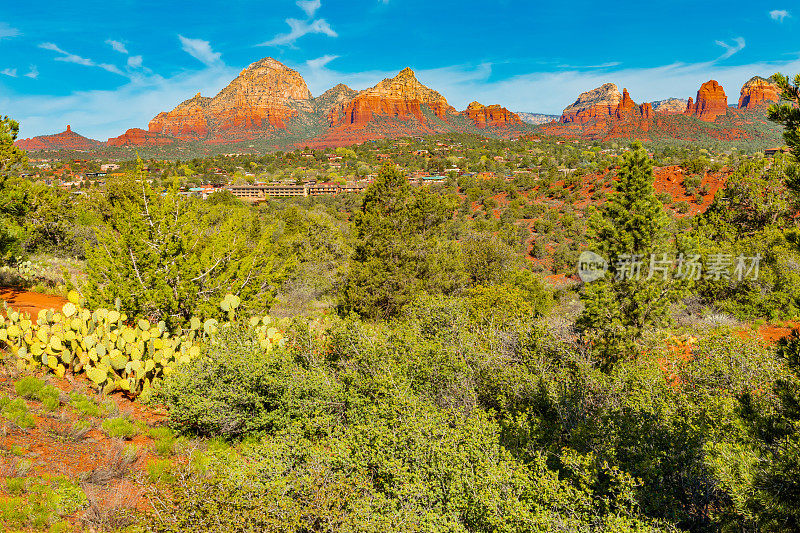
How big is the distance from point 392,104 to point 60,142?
12316 cm

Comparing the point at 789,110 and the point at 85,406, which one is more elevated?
the point at 789,110

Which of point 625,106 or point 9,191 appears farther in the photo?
point 625,106

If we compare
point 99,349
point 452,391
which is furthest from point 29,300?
point 452,391

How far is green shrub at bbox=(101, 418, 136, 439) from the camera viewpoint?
6.25 meters

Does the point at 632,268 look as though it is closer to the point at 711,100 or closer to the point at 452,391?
the point at 452,391

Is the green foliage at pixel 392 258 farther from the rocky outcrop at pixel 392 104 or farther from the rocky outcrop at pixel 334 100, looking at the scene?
the rocky outcrop at pixel 334 100

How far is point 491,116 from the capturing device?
170m

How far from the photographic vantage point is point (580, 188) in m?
49.5

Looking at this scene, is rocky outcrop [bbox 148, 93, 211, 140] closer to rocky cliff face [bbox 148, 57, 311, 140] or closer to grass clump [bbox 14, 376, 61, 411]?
rocky cliff face [bbox 148, 57, 311, 140]

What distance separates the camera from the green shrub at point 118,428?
20.5 ft

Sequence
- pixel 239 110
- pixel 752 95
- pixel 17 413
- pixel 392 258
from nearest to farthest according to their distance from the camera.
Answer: pixel 17 413 < pixel 392 258 < pixel 752 95 < pixel 239 110

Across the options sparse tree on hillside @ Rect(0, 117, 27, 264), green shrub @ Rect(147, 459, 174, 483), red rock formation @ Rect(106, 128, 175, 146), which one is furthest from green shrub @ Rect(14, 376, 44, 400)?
red rock formation @ Rect(106, 128, 175, 146)

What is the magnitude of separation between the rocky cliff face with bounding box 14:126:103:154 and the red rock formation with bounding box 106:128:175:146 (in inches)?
277

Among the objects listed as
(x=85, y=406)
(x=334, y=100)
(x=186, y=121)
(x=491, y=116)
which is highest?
(x=334, y=100)
